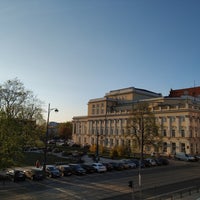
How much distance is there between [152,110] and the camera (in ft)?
295

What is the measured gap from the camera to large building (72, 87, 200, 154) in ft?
262

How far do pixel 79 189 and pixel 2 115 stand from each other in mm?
11439

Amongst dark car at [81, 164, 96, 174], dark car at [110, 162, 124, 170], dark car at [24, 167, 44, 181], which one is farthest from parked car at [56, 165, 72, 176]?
dark car at [110, 162, 124, 170]

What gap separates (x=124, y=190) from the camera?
28.4 metres

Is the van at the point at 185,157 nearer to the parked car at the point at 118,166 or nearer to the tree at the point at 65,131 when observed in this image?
the parked car at the point at 118,166

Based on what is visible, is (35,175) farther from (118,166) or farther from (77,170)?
(118,166)

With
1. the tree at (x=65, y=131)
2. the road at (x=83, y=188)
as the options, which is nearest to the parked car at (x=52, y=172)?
the road at (x=83, y=188)

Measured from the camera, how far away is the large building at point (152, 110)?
79.9m

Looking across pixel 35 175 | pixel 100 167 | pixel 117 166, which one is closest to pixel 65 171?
pixel 35 175

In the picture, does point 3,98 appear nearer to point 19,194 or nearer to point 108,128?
point 19,194

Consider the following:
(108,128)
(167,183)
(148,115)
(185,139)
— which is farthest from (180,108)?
(167,183)

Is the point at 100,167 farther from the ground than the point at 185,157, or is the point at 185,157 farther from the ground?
the point at 185,157

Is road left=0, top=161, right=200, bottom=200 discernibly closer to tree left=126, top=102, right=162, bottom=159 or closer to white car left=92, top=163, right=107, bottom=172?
white car left=92, top=163, right=107, bottom=172

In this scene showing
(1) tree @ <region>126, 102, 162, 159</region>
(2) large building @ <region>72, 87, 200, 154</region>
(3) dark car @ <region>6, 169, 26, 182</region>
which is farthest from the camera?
(2) large building @ <region>72, 87, 200, 154</region>
